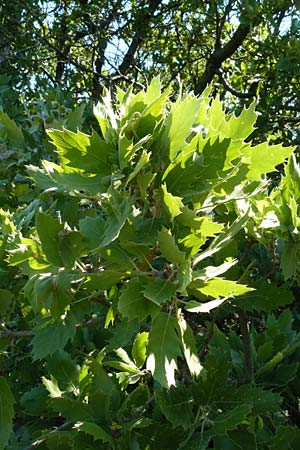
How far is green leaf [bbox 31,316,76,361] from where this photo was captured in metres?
1.56

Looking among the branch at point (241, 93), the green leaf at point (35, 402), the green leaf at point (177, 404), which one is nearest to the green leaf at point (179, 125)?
the green leaf at point (177, 404)

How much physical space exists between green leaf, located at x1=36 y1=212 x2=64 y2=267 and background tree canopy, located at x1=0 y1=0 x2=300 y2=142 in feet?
9.86

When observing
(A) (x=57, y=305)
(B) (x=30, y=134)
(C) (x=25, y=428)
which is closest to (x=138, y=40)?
(B) (x=30, y=134)

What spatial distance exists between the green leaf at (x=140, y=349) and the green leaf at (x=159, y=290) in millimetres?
542

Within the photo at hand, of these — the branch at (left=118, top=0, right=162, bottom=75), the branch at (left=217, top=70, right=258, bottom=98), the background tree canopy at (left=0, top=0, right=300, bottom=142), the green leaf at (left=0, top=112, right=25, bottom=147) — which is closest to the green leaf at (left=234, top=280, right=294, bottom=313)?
the green leaf at (left=0, top=112, right=25, bottom=147)

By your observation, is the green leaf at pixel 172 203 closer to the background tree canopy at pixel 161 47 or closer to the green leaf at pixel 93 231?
the green leaf at pixel 93 231

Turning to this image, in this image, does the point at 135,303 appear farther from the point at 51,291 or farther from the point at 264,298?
the point at 264,298

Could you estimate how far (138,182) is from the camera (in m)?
1.34

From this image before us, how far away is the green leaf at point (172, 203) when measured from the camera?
4.19 ft

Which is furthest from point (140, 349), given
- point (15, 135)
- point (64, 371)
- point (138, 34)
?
point (138, 34)

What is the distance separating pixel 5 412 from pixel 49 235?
0.58 metres

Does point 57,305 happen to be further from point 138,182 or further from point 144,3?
point 144,3

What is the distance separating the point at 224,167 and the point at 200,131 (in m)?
0.10

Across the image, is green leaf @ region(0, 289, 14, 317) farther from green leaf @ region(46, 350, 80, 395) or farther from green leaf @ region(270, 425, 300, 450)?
green leaf @ region(270, 425, 300, 450)
